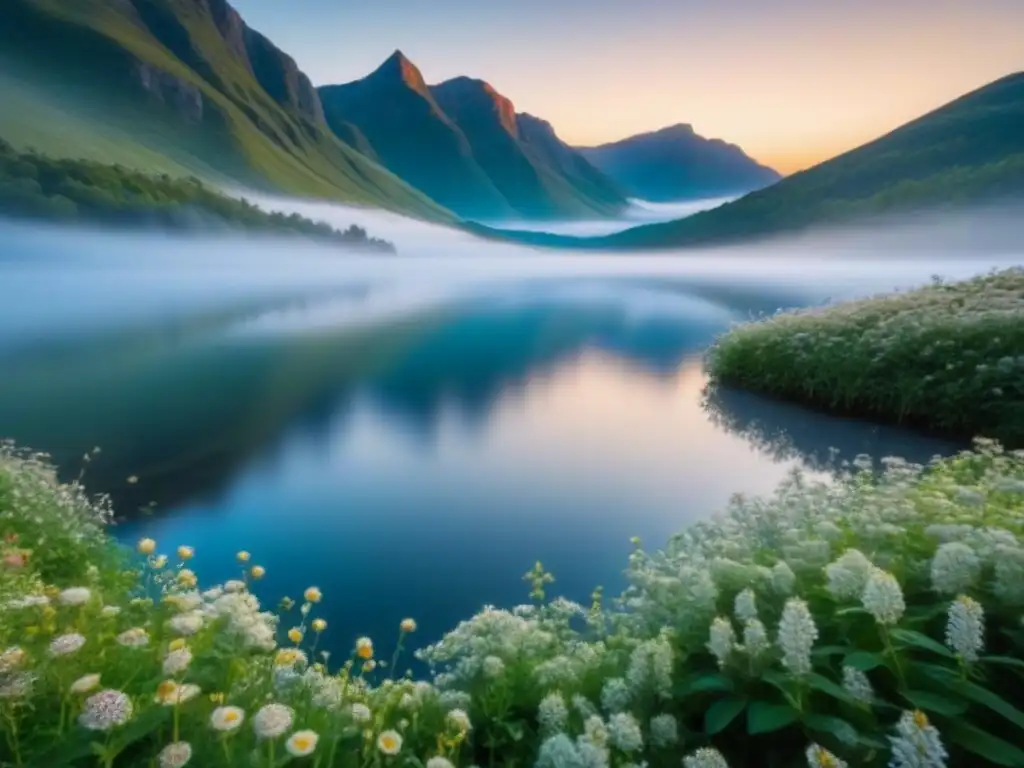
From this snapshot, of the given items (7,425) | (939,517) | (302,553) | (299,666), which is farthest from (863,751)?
(7,425)

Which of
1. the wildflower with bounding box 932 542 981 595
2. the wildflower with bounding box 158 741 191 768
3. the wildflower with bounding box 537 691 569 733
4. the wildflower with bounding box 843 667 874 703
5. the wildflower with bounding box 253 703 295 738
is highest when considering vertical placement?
the wildflower with bounding box 932 542 981 595

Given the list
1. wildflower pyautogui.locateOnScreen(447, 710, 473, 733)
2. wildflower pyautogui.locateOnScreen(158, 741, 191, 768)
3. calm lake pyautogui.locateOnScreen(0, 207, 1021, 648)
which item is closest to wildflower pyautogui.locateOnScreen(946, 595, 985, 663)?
wildflower pyautogui.locateOnScreen(447, 710, 473, 733)

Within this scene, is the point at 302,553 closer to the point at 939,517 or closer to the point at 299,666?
the point at 299,666

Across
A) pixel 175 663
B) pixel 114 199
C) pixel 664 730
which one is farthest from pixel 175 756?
pixel 114 199

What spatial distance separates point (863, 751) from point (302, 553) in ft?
22.7

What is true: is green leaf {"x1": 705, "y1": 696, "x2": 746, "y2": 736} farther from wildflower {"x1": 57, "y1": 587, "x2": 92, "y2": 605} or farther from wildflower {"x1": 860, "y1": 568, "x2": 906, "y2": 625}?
wildflower {"x1": 57, "y1": 587, "x2": 92, "y2": 605}

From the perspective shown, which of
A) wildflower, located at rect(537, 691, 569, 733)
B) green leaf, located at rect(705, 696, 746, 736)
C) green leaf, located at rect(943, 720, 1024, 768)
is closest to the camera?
green leaf, located at rect(943, 720, 1024, 768)

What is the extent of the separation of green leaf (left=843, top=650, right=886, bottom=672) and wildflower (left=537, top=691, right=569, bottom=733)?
112 cm

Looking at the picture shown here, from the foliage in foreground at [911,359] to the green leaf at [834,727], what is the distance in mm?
10552

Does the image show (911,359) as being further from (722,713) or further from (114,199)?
(114,199)

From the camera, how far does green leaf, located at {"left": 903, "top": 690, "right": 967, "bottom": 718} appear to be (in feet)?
9.14

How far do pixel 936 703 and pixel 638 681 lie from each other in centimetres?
110

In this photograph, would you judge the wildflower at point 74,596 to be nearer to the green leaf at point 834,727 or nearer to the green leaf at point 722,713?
the green leaf at point 722,713

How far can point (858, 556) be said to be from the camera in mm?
3371
